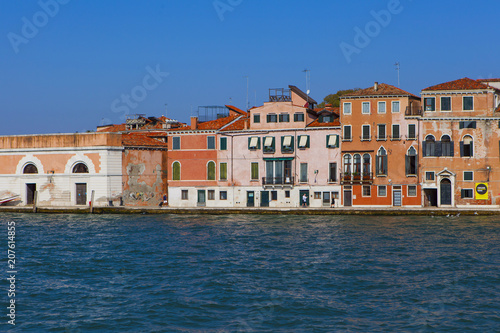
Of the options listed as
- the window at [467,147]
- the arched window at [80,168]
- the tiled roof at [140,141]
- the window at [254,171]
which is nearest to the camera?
the window at [467,147]

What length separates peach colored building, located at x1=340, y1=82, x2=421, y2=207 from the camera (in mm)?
41406

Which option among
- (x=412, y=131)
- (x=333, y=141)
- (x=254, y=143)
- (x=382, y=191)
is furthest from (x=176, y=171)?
(x=412, y=131)

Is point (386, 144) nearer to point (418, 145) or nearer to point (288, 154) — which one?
point (418, 145)

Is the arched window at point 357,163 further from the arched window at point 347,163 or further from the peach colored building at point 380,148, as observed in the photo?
the arched window at point 347,163

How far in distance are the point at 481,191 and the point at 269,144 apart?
13.7 meters

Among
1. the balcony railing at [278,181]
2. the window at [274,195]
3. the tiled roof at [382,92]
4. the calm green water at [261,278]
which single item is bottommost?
the calm green water at [261,278]

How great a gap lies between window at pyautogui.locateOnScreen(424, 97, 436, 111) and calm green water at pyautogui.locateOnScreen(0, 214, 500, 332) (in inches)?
352

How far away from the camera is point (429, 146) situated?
4119cm

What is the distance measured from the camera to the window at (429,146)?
41.1 meters

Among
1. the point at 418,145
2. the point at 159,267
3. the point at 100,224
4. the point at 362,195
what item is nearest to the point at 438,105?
the point at 418,145

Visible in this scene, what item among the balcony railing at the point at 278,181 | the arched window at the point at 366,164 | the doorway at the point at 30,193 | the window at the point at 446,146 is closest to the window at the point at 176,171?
the balcony railing at the point at 278,181

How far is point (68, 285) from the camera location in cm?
2067

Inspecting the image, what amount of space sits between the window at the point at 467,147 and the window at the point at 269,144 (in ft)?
39.4

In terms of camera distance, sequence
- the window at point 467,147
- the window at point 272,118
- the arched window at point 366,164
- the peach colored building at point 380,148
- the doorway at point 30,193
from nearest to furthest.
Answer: the window at point 467,147
the peach colored building at point 380,148
the arched window at point 366,164
the window at point 272,118
the doorway at point 30,193
